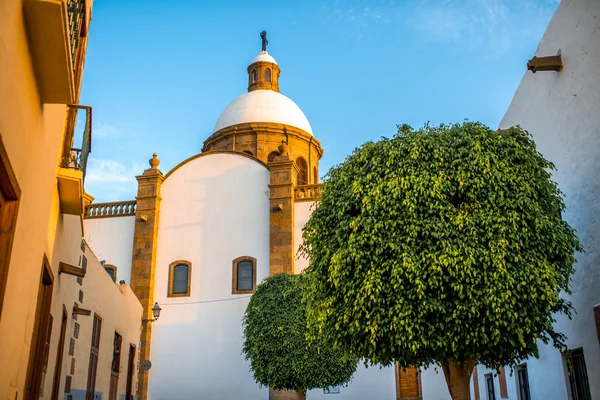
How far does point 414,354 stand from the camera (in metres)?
8.65

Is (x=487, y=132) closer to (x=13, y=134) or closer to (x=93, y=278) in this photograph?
(x=93, y=278)

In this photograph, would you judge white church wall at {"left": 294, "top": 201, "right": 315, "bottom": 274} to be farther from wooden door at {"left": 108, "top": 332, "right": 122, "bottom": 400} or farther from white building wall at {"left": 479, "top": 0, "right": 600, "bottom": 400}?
white building wall at {"left": 479, "top": 0, "right": 600, "bottom": 400}

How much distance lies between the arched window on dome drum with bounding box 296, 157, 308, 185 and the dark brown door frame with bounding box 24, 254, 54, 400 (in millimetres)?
20310

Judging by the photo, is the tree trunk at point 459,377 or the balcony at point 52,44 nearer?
the balcony at point 52,44

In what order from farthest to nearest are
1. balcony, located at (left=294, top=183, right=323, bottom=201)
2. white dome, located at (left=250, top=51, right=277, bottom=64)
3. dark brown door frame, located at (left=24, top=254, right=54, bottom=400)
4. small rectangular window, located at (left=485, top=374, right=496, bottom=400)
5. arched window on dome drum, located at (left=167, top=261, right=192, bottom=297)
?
white dome, located at (left=250, top=51, right=277, bottom=64) < balcony, located at (left=294, top=183, right=323, bottom=201) < arched window on dome drum, located at (left=167, top=261, right=192, bottom=297) < small rectangular window, located at (left=485, top=374, right=496, bottom=400) < dark brown door frame, located at (left=24, top=254, right=54, bottom=400)

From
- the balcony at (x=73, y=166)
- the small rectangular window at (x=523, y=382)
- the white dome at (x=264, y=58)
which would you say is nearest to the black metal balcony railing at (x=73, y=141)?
the balcony at (x=73, y=166)

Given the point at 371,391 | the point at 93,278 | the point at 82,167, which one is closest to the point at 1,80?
the point at 82,167

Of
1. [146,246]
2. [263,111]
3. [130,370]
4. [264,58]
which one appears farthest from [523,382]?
[264,58]

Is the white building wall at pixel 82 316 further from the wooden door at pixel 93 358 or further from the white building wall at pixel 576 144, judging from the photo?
the white building wall at pixel 576 144

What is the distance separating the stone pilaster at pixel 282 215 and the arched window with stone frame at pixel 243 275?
0.81 meters

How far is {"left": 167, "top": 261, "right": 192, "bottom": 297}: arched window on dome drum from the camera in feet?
71.3

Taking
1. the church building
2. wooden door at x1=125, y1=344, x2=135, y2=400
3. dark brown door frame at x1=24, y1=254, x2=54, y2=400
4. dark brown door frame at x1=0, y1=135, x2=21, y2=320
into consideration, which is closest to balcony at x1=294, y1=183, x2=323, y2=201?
the church building

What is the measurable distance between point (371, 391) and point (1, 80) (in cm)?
1776

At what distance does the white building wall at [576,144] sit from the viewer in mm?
8945
